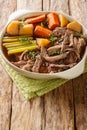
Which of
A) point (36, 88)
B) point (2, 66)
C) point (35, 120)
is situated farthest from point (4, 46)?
point (35, 120)

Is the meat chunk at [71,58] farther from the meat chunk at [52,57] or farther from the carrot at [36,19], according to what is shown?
the carrot at [36,19]

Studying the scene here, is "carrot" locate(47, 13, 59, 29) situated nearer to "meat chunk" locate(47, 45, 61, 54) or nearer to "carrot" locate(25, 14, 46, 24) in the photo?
"carrot" locate(25, 14, 46, 24)

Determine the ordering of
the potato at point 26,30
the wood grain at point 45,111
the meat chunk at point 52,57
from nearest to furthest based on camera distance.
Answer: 1. the wood grain at point 45,111
2. the meat chunk at point 52,57
3. the potato at point 26,30

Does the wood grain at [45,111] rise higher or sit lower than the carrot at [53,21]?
lower

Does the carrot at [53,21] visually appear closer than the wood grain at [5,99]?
No

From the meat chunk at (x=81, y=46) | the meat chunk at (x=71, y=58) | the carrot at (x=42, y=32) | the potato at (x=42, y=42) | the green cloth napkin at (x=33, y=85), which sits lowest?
the green cloth napkin at (x=33, y=85)

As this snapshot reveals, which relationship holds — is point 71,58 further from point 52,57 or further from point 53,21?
point 53,21

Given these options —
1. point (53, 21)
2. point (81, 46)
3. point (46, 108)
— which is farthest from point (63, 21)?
point (46, 108)

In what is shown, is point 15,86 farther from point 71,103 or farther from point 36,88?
point 71,103

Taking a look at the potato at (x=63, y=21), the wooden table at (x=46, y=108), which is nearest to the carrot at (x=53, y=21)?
the potato at (x=63, y=21)
